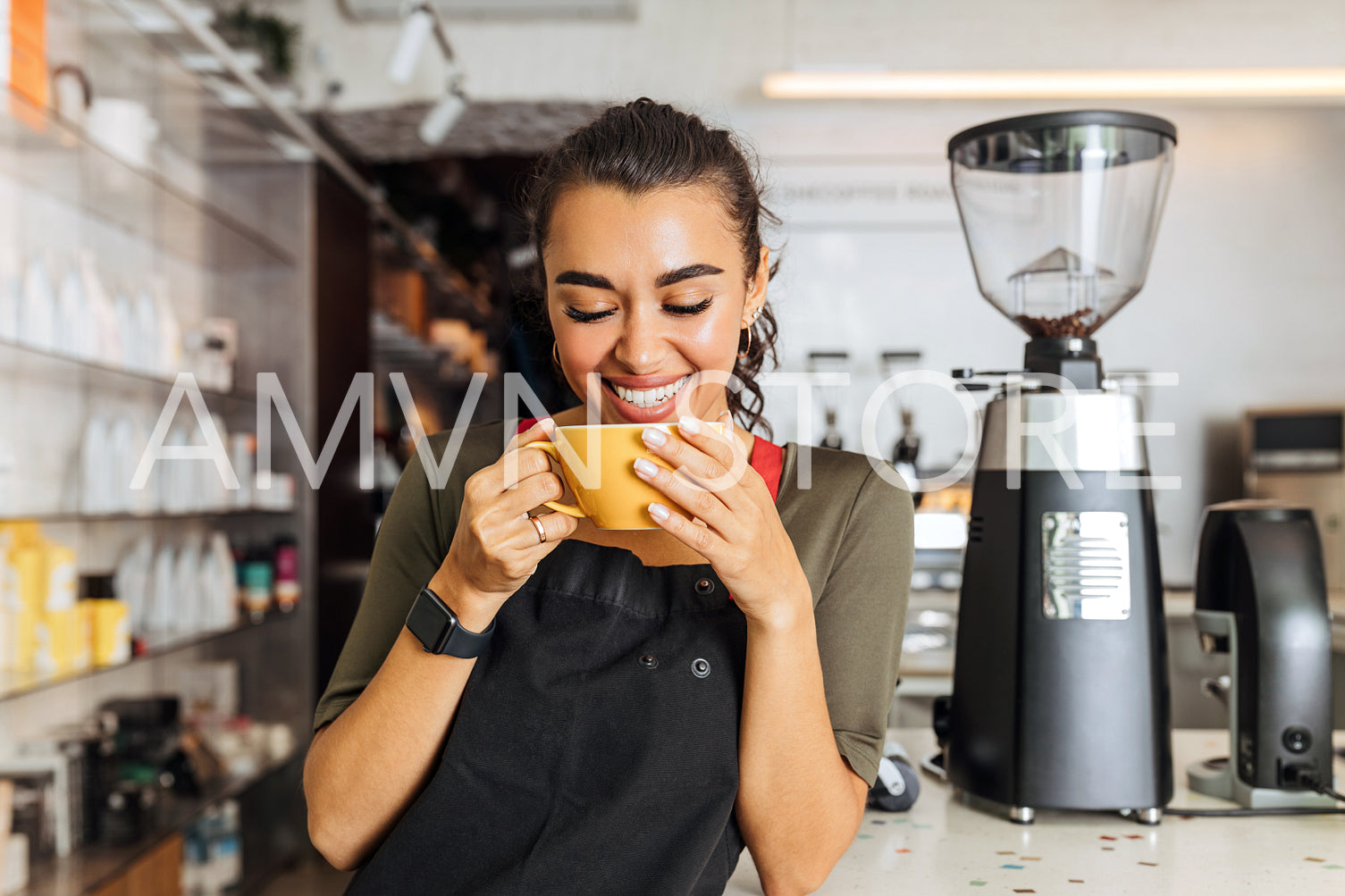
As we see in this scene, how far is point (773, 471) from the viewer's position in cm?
101

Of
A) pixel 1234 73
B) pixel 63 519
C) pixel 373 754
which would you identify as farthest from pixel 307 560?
pixel 1234 73

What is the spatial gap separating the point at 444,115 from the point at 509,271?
Result: 0.56m

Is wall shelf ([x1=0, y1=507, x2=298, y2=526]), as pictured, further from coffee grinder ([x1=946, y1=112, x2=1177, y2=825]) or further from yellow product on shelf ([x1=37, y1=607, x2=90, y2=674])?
coffee grinder ([x1=946, y1=112, x2=1177, y2=825])

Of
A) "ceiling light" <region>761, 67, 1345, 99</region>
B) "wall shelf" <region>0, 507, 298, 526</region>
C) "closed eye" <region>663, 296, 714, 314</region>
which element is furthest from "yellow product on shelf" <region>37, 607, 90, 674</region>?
Result: "ceiling light" <region>761, 67, 1345, 99</region>

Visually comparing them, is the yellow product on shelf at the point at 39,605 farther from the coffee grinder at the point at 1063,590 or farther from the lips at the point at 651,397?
the coffee grinder at the point at 1063,590

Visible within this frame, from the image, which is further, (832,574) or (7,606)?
(7,606)

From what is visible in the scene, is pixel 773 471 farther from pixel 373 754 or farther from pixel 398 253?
pixel 398 253

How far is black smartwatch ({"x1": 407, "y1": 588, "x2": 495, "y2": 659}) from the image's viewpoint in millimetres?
814

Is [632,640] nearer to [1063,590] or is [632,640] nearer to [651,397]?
[651,397]

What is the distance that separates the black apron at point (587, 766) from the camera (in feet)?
2.66

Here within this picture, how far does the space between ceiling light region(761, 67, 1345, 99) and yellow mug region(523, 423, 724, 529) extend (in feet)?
9.65

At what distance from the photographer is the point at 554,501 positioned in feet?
2.56

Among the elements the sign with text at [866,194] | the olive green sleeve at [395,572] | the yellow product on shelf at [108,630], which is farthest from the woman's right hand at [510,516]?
the sign with text at [866,194]

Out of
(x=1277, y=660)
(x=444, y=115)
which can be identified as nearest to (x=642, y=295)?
(x=1277, y=660)
